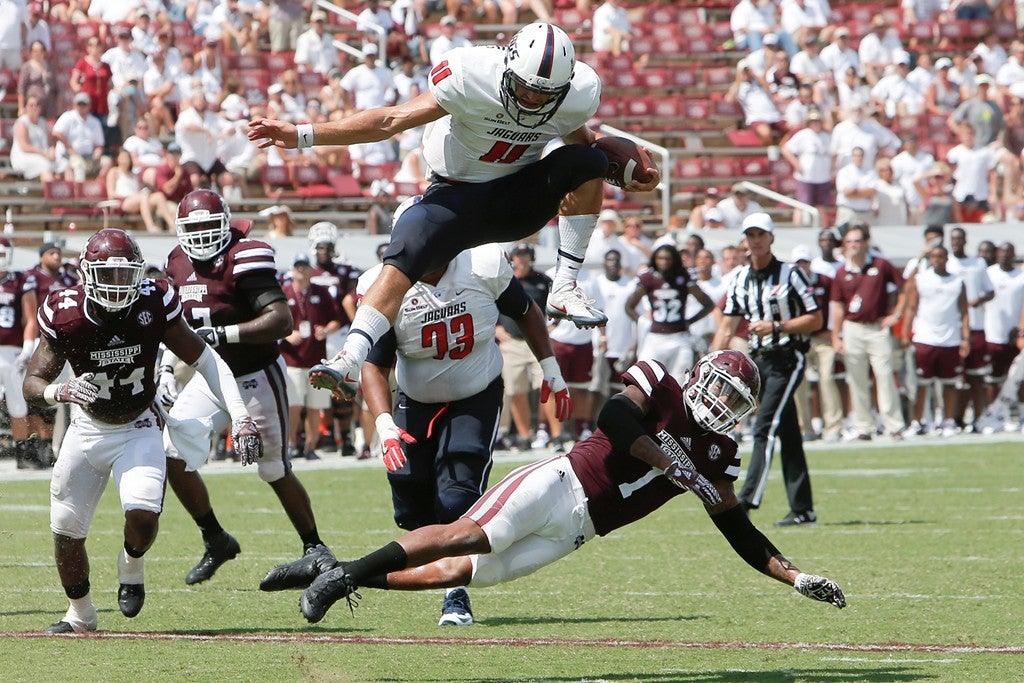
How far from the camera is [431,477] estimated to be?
693 cm

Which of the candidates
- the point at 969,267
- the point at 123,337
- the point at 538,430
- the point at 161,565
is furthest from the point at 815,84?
the point at 123,337

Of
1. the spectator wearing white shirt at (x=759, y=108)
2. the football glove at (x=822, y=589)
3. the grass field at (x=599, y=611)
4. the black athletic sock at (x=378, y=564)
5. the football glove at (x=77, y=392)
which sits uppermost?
the spectator wearing white shirt at (x=759, y=108)

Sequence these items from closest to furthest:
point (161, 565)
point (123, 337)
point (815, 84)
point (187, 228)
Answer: point (123, 337)
point (187, 228)
point (161, 565)
point (815, 84)

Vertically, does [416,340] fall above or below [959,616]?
above

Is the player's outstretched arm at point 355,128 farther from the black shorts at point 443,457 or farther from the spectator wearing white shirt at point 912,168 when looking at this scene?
the spectator wearing white shirt at point 912,168

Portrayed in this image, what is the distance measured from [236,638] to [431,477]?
42.3 inches

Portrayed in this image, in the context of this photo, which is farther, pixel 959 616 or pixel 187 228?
pixel 187 228

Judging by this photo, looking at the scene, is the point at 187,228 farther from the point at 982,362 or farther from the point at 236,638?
the point at 982,362

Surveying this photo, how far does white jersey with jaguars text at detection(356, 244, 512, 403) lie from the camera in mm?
6859

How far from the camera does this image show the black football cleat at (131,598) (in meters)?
6.84

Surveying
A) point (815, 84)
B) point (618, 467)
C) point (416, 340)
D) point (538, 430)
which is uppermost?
point (815, 84)

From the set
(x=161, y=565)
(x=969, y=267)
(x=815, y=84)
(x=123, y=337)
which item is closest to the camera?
(x=123, y=337)

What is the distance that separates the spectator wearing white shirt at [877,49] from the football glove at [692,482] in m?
17.2

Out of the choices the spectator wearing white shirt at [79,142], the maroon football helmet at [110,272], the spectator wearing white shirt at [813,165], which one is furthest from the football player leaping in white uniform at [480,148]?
the spectator wearing white shirt at [813,165]
